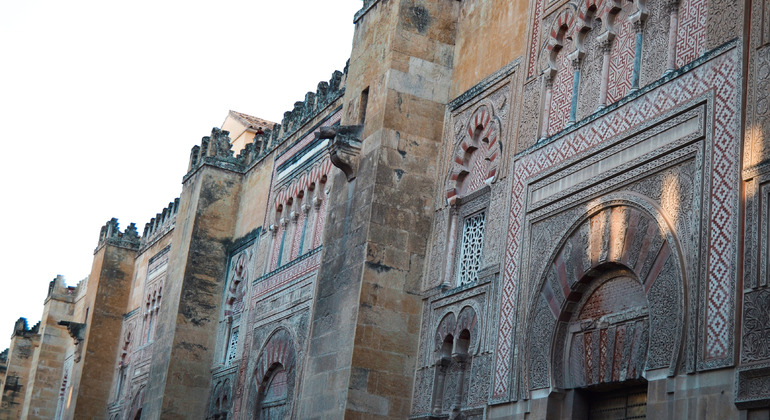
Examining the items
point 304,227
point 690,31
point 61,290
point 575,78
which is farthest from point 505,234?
point 61,290

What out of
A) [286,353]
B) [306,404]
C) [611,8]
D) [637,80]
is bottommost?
[306,404]

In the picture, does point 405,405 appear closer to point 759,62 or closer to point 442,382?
point 442,382

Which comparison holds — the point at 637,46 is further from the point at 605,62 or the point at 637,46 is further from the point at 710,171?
the point at 710,171

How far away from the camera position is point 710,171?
253 inches

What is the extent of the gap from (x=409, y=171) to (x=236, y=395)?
474cm

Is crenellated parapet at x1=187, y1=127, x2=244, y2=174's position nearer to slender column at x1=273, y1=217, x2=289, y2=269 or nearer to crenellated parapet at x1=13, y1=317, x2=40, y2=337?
slender column at x1=273, y1=217, x2=289, y2=269

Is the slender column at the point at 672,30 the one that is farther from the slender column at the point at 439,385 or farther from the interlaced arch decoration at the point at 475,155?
the slender column at the point at 439,385

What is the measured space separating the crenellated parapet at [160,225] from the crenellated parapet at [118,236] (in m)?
0.25

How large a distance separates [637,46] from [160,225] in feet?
44.5

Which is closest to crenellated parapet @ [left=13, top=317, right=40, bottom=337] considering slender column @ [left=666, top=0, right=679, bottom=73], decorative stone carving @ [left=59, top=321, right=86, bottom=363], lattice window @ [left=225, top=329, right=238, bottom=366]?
decorative stone carving @ [left=59, top=321, right=86, bottom=363]

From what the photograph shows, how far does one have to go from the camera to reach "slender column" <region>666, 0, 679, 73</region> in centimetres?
723

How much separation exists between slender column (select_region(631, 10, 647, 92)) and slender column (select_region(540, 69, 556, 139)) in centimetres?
103

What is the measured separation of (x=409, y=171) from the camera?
32.8 ft

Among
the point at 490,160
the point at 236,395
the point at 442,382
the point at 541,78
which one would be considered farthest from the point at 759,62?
the point at 236,395
